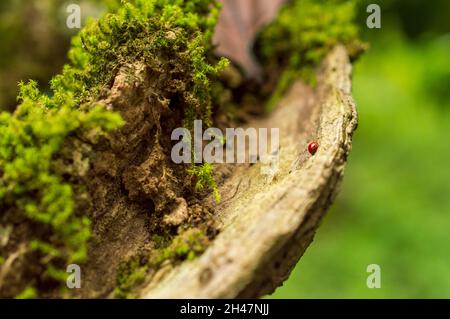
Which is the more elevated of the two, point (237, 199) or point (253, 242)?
point (237, 199)

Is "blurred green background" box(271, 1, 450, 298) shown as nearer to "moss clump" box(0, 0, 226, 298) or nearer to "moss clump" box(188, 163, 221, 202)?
"moss clump" box(188, 163, 221, 202)

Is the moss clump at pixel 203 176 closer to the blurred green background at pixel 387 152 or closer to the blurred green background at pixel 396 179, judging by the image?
the blurred green background at pixel 387 152

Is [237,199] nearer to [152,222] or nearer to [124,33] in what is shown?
[152,222]

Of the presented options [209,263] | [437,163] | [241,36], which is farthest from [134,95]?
[437,163]

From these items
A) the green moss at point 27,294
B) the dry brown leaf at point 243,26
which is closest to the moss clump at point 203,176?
the green moss at point 27,294

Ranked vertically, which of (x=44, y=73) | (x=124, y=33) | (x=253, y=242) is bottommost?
(x=253, y=242)

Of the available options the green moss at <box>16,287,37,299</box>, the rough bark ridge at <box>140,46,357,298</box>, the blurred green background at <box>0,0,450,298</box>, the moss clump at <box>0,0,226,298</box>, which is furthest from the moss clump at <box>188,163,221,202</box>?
the blurred green background at <box>0,0,450,298</box>
